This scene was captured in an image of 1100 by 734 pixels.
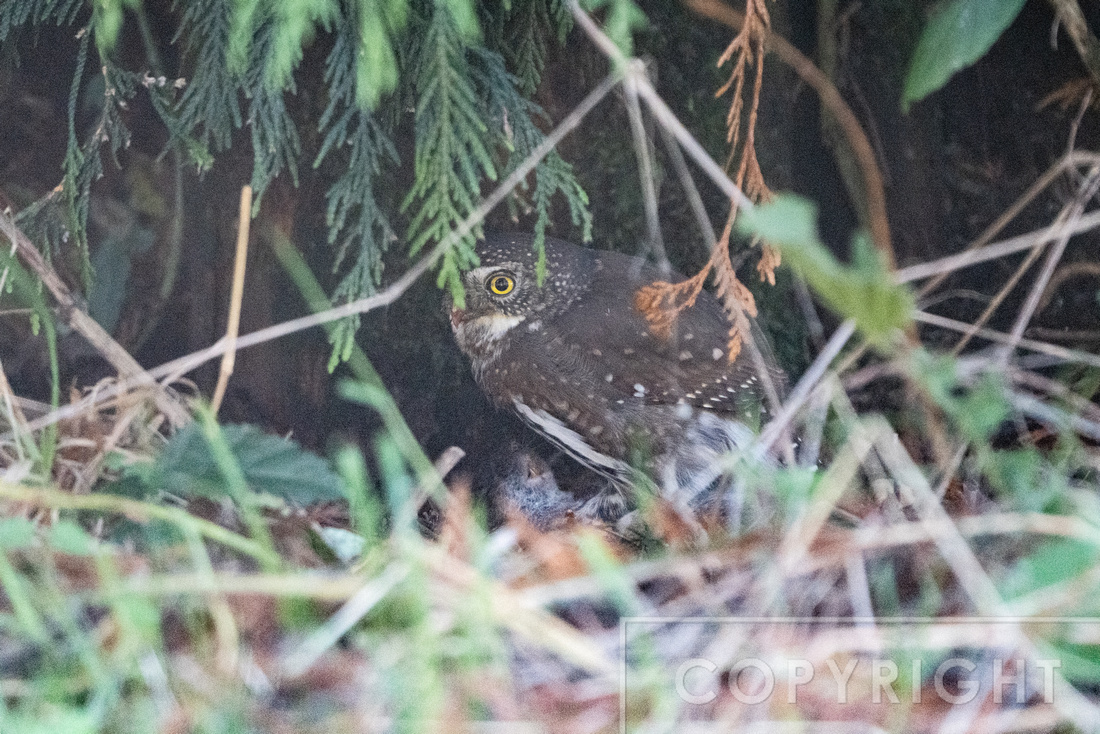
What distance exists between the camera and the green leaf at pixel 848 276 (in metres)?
0.98

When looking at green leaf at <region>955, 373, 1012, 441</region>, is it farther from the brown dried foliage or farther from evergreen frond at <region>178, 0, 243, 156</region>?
evergreen frond at <region>178, 0, 243, 156</region>

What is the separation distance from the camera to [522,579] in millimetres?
1303

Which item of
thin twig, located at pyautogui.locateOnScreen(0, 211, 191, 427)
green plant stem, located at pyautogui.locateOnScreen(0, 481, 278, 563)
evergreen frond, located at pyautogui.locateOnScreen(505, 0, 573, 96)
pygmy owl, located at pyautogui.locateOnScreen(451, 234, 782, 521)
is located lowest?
pygmy owl, located at pyautogui.locateOnScreen(451, 234, 782, 521)

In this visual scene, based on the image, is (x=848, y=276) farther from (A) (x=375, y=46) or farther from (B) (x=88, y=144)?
(B) (x=88, y=144)

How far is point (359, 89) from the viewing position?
162cm

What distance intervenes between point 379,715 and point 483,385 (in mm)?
1718

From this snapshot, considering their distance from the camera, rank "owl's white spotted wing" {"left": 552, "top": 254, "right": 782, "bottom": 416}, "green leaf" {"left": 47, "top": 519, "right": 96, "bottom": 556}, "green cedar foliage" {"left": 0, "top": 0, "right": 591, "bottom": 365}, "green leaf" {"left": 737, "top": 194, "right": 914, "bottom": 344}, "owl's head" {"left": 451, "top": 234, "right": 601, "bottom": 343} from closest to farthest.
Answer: "green leaf" {"left": 737, "top": 194, "right": 914, "bottom": 344} < "green leaf" {"left": 47, "top": 519, "right": 96, "bottom": 556} < "green cedar foliage" {"left": 0, "top": 0, "right": 591, "bottom": 365} < "owl's white spotted wing" {"left": 552, "top": 254, "right": 782, "bottom": 416} < "owl's head" {"left": 451, "top": 234, "right": 601, "bottom": 343}

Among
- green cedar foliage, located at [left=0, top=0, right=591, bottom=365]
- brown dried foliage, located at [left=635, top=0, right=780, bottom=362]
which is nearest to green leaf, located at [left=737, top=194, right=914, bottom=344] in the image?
brown dried foliage, located at [left=635, top=0, right=780, bottom=362]

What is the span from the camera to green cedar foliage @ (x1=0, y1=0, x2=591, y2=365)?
166 cm

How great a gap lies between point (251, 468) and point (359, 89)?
0.68 metres

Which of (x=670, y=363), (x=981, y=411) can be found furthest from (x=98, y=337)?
(x=981, y=411)

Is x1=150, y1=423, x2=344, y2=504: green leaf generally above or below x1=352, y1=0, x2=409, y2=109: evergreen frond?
below

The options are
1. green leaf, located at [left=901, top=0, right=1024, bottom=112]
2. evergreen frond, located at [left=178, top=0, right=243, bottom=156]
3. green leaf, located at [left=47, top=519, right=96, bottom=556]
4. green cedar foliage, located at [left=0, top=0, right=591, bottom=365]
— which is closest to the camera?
green leaf, located at [left=47, top=519, right=96, bottom=556]

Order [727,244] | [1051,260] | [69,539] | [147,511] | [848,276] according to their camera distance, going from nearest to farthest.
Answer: [848,276]
[69,539]
[147,511]
[1051,260]
[727,244]
